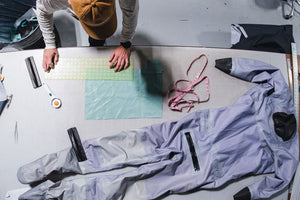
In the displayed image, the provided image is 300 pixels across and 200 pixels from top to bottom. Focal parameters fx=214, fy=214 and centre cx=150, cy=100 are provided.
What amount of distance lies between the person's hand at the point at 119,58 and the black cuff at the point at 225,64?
1.38ft

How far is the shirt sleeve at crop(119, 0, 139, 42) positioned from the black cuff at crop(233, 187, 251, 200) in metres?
0.80

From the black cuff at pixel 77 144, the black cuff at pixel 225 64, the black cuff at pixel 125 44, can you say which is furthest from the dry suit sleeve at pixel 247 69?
the black cuff at pixel 77 144

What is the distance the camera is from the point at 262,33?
3.72 ft

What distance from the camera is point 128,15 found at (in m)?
0.80

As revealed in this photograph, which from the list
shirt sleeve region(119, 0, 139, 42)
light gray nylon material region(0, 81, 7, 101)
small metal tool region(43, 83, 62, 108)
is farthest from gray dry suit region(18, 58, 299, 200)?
shirt sleeve region(119, 0, 139, 42)

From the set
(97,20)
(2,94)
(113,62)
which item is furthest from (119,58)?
(2,94)

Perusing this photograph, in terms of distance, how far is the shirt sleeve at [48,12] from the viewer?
0.82 m

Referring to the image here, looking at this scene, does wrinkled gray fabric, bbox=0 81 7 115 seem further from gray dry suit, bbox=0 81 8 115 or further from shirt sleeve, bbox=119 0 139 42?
shirt sleeve, bbox=119 0 139 42

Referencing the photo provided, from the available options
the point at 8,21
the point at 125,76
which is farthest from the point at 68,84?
the point at 8,21

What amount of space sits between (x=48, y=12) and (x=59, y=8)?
0.15ft

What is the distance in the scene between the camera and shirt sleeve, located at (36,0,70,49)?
816mm

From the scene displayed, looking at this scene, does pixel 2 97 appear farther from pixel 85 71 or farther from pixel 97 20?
pixel 97 20

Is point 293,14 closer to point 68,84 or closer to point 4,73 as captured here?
point 68,84

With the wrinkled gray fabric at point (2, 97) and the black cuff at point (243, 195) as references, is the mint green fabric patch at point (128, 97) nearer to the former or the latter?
the wrinkled gray fabric at point (2, 97)
